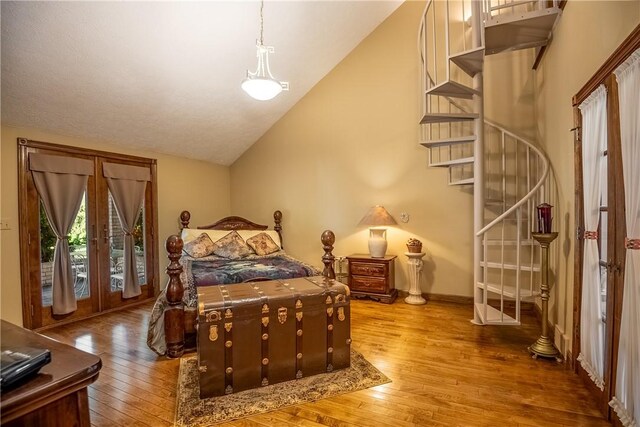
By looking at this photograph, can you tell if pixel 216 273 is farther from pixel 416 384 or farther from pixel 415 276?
pixel 415 276

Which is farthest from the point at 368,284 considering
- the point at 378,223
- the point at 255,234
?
the point at 255,234

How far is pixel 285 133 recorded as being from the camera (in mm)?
5391

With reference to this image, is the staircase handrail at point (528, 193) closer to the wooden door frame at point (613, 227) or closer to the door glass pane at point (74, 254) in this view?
the wooden door frame at point (613, 227)

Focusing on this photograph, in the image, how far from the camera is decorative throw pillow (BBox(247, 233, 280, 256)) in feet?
14.9

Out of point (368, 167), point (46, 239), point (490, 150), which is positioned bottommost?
point (46, 239)

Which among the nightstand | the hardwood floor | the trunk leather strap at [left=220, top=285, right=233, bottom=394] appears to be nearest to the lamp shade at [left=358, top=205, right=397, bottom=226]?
the nightstand

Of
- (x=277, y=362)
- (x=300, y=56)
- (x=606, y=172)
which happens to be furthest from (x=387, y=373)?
(x=300, y=56)

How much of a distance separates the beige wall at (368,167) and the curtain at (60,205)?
270 centimetres

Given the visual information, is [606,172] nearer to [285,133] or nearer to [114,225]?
[285,133]

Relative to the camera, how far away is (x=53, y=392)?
750mm

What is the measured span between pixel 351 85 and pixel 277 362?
4044mm

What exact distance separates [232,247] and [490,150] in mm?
3646

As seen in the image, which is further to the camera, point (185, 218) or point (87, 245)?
point (185, 218)

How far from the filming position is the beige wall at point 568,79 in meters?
1.90
